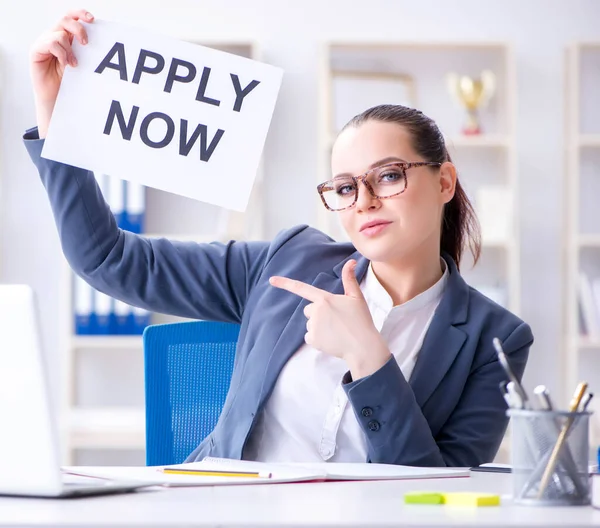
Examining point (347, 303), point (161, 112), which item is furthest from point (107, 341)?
point (347, 303)

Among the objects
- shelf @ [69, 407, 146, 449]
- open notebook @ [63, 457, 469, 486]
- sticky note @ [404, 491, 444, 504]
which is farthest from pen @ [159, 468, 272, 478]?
shelf @ [69, 407, 146, 449]

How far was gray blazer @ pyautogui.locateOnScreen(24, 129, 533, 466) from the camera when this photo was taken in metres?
1.40

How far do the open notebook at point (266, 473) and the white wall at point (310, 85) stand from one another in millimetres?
2955

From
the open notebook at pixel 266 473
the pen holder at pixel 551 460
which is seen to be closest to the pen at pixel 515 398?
the pen holder at pixel 551 460

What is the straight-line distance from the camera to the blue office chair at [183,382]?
5.78 feet

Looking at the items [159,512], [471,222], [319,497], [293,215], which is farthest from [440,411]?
[293,215]

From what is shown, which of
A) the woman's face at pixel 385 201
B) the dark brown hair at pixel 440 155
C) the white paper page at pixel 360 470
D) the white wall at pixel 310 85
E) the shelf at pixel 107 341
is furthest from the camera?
the white wall at pixel 310 85

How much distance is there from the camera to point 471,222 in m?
1.89

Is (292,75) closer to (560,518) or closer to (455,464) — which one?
(455,464)

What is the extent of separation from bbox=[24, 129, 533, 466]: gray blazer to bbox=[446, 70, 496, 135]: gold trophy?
7.86 feet

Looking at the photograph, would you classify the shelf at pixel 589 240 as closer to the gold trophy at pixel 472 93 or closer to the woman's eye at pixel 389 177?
the gold trophy at pixel 472 93

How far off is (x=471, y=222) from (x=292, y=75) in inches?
97.1

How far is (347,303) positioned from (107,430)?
2.60m

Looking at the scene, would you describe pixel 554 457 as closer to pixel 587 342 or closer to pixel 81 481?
pixel 81 481
